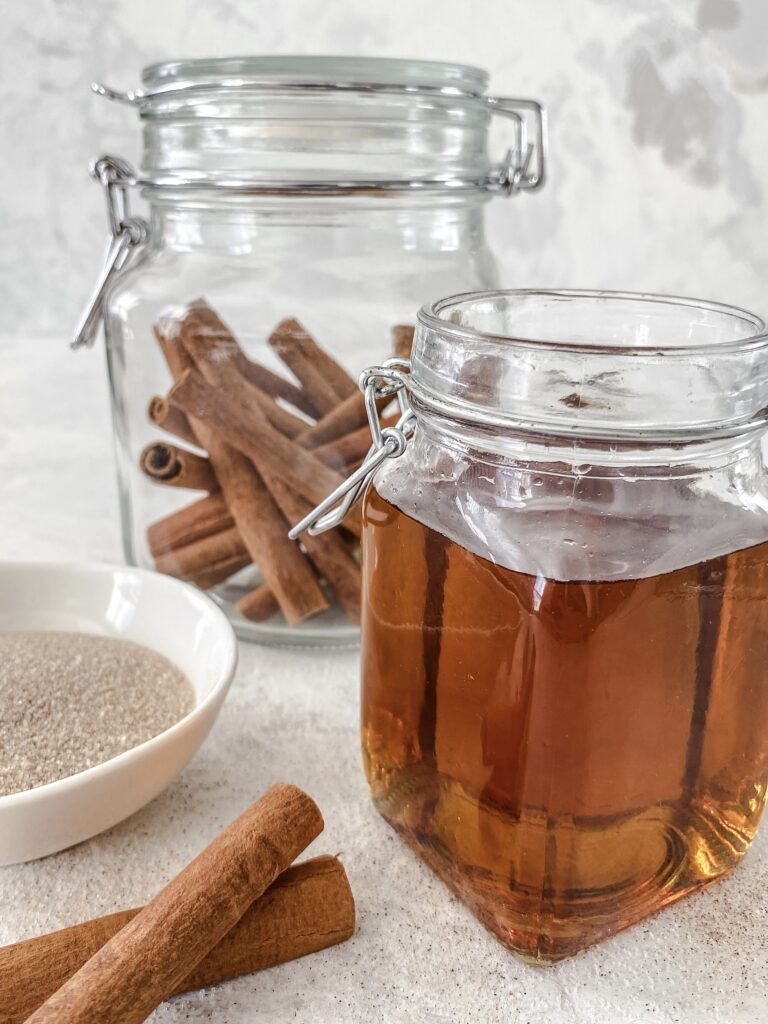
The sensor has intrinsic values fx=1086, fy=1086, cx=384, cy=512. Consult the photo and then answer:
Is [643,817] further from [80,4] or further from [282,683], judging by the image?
[80,4]

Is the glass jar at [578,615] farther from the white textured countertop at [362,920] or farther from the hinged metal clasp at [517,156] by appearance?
the hinged metal clasp at [517,156]

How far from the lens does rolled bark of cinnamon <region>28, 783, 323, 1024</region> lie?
459mm

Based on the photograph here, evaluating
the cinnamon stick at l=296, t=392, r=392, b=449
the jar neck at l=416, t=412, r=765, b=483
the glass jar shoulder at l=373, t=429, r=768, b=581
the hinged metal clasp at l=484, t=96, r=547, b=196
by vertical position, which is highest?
the hinged metal clasp at l=484, t=96, r=547, b=196

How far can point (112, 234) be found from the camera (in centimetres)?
87

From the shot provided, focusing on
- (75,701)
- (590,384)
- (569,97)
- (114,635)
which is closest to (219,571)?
(114,635)

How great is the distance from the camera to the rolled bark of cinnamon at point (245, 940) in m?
0.49

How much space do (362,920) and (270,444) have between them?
1.22ft

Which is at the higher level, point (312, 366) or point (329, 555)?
point (312, 366)

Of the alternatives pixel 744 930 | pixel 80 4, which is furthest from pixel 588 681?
pixel 80 4

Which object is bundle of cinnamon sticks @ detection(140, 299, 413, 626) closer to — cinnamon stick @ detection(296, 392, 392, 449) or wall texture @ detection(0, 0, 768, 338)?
cinnamon stick @ detection(296, 392, 392, 449)

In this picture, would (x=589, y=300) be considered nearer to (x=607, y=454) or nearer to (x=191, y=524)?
(x=607, y=454)

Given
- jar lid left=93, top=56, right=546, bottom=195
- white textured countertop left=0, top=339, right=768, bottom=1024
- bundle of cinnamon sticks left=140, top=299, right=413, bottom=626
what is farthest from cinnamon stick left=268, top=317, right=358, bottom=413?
white textured countertop left=0, top=339, right=768, bottom=1024

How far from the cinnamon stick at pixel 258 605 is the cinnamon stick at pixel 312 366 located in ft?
0.49

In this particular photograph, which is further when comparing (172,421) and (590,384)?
(172,421)
